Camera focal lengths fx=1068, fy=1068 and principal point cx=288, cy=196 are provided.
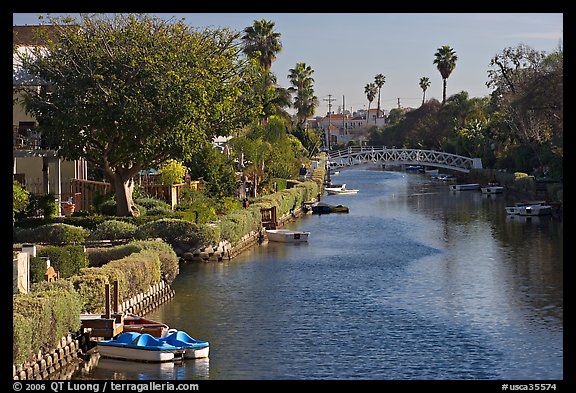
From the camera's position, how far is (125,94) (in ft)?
178

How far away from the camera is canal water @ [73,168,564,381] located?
103ft

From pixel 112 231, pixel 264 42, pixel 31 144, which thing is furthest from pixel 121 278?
pixel 264 42

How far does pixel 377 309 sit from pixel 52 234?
17105 mm

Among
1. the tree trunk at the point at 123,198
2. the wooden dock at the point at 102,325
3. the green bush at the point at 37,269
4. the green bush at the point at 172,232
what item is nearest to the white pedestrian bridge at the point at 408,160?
the tree trunk at the point at 123,198

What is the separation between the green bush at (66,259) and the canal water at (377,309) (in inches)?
139

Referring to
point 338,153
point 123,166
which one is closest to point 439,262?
point 123,166

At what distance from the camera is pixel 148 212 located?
59.2 meters

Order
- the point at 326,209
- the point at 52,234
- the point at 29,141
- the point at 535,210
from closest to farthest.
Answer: the point at 52,234 → the point at 29,141 → the point at 535,210 → the point at 326,209

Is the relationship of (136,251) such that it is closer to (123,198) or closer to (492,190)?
(123,198)

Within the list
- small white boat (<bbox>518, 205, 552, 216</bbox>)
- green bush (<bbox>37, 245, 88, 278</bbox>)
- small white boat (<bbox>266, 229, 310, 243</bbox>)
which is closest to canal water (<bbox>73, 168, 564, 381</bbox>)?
small white boat (<bbox>266, 229, 310, 243</bbox>)

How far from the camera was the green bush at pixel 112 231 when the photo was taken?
51.5 meters

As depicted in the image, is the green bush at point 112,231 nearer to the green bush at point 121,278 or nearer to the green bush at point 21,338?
the green bush at point 121,278

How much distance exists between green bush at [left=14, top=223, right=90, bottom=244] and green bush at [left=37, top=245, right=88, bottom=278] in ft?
35.6

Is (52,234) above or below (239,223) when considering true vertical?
above
